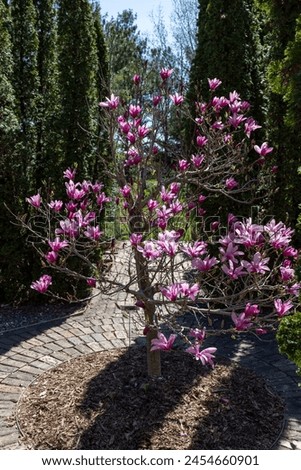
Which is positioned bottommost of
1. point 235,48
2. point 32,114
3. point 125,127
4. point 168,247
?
point 168,247

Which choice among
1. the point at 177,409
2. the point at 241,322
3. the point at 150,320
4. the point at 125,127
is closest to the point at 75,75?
the point at 125,127

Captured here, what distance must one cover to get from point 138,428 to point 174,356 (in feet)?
3.61

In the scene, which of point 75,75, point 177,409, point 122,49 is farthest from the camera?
point 122,49

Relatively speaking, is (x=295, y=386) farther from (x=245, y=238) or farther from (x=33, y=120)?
(x=33, y=120)

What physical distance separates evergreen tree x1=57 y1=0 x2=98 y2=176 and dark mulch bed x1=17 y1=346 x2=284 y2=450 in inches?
111

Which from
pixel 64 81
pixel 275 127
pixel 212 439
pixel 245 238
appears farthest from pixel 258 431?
pixel 64 81

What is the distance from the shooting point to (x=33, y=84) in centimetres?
606

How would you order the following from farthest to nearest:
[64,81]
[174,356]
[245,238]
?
[64,81] < [174,356] < [245,238]

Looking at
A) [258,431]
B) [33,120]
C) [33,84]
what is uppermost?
[33,84]

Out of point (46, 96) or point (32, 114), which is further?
point (46, 96)

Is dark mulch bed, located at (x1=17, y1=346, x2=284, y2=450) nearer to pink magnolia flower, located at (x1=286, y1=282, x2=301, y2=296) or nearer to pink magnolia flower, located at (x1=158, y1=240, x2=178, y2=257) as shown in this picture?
pink magnolia flower, located at (x1=286, y1=282, x2=301, y2=296)

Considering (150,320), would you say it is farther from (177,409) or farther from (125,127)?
(125,127)

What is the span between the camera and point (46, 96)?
6332mm

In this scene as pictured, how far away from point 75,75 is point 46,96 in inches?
27.2
